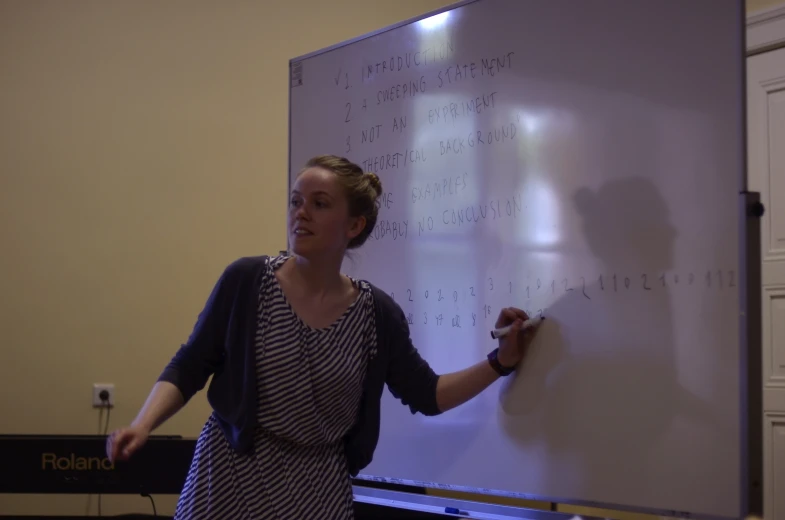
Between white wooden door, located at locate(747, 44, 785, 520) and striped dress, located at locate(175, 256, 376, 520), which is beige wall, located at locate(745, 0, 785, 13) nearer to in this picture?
white wooden door, located at locate(747, 44, 785, 520)

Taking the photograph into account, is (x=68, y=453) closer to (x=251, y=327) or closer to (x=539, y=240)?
(x=251, y=327)

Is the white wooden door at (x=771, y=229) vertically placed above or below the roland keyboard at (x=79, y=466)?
above

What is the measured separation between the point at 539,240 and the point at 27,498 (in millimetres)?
2143

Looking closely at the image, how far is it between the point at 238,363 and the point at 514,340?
567mm

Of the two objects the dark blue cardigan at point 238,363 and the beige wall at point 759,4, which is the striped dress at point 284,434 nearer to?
the dark blue cardigan at point 238,363

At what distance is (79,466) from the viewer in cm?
229

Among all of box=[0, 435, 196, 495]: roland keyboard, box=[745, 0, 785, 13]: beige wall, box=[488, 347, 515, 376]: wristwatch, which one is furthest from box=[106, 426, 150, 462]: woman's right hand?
box=[745, 0, 785, 13]: beige wall

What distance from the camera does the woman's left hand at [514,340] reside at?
5.37 feet

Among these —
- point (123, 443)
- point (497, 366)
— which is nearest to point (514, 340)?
point (497, 366)

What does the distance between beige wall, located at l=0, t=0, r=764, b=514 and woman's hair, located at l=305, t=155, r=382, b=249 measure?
1.46m

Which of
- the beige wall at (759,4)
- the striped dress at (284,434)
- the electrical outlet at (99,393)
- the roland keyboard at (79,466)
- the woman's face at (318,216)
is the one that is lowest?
the roland keyboard at (79,466)

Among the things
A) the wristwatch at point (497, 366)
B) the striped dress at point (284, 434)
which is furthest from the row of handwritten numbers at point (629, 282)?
the striped dress at point (284, 434)

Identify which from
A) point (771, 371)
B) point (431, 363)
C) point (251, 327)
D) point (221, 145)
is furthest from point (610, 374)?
point (221, 145)

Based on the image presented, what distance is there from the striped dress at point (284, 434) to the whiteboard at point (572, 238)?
0.38 metres
